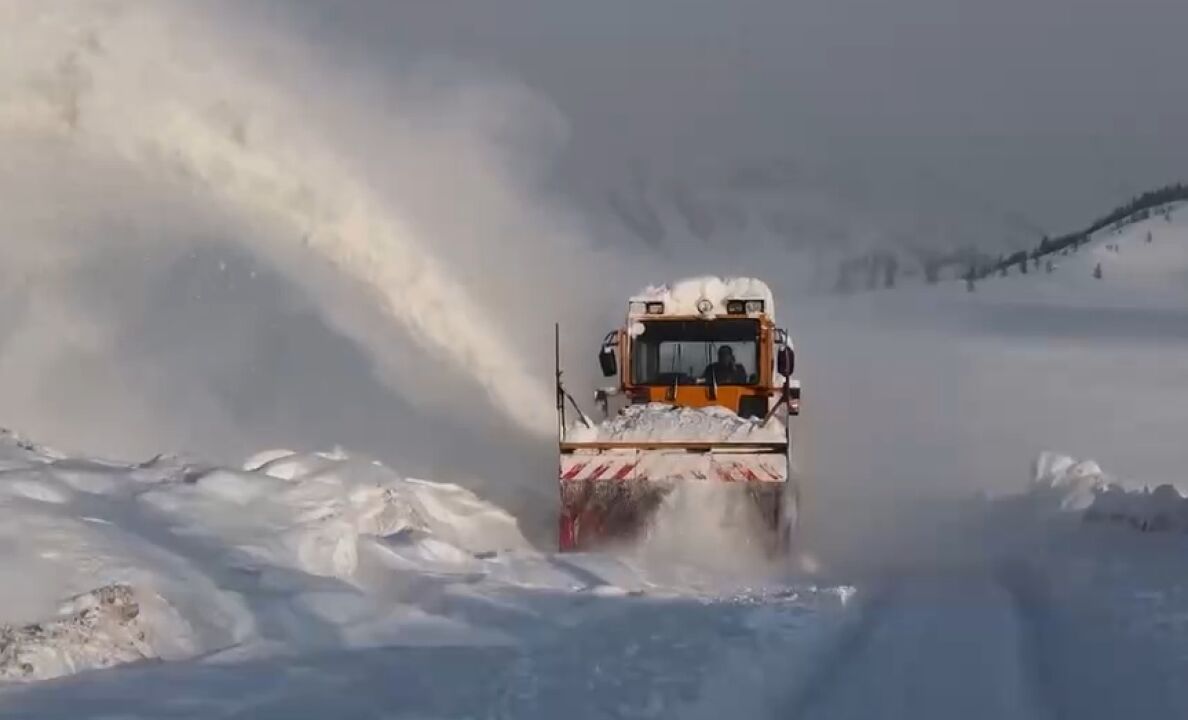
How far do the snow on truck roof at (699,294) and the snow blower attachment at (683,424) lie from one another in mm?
24

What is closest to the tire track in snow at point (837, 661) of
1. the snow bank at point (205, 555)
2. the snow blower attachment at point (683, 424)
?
the snow bank at point (205, 555)

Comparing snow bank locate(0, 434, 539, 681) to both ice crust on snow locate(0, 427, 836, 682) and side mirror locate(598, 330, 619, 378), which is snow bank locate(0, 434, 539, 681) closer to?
ice crust on snow locate(0, 427, 836, 682)

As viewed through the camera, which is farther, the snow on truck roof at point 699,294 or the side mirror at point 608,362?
the snow on truck roof at point 699,294

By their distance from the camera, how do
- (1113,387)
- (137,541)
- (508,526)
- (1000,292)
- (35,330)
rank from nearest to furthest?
(137,541) < (508,526) < (35,330) < (1113,387) < (1000,292)

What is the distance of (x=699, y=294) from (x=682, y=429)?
2783mm

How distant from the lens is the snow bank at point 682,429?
13953mm

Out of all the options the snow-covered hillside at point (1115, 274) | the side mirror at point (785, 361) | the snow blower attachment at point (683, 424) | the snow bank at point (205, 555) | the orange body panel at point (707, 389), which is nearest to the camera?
the snow bank at point (205, 555)

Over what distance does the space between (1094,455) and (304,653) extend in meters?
25.0

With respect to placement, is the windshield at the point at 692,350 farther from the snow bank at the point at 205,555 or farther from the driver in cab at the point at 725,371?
the snow bank at the point at 205,555

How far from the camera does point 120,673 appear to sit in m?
7.38

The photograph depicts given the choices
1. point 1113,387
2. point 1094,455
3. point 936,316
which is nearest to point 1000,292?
point 936,316

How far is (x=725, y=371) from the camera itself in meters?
16.1

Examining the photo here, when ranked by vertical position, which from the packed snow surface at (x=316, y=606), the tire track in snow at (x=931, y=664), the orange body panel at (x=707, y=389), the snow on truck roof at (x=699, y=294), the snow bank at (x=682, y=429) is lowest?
the tire track in snow at (x=931, y=664)

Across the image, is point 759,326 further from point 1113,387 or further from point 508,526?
point 1113,387
